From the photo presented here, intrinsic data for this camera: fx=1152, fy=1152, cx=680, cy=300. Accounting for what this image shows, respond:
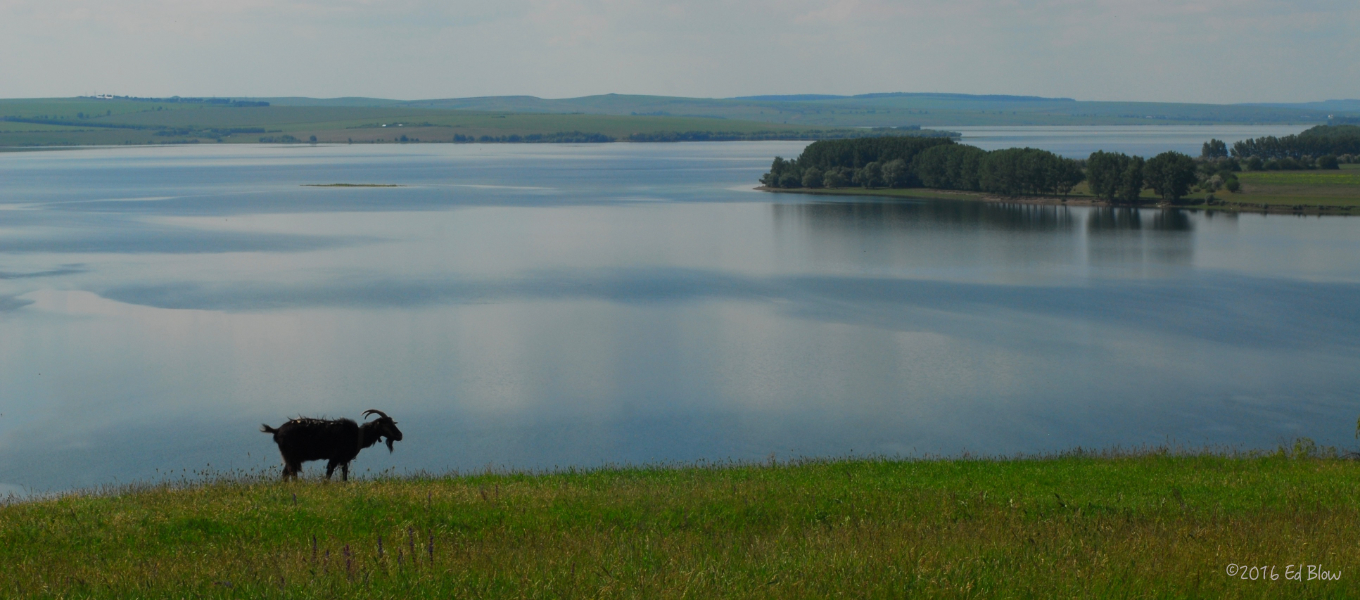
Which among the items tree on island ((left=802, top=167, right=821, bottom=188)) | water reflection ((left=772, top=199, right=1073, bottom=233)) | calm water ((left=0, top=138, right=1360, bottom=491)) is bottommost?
calm water ((left=0, top=138, right=1360, bottom=491))

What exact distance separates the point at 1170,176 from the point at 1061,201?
22.4ft

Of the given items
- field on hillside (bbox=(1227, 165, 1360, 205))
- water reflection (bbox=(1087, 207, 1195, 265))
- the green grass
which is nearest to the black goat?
the green grass

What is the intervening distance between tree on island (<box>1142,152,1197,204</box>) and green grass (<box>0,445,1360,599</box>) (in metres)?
64.3

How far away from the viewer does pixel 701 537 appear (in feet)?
23.9

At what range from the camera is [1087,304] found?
1384 inches

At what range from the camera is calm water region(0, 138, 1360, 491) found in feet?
65.5

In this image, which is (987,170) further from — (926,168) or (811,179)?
(811,179)

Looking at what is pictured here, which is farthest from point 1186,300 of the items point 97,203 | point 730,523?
point 97,203

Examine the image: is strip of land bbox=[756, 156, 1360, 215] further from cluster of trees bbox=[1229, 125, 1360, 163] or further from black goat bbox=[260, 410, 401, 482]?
black goat bbox=[260, 410, 401, 482]

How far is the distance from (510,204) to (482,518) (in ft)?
229

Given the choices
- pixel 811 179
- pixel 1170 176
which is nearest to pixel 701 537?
pixel 1170 176

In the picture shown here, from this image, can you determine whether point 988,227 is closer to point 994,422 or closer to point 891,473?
point 994,422

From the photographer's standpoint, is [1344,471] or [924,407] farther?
[924,407]

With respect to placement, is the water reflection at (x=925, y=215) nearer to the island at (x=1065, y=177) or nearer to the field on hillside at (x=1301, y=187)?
the island at (x=1065, y=177)
